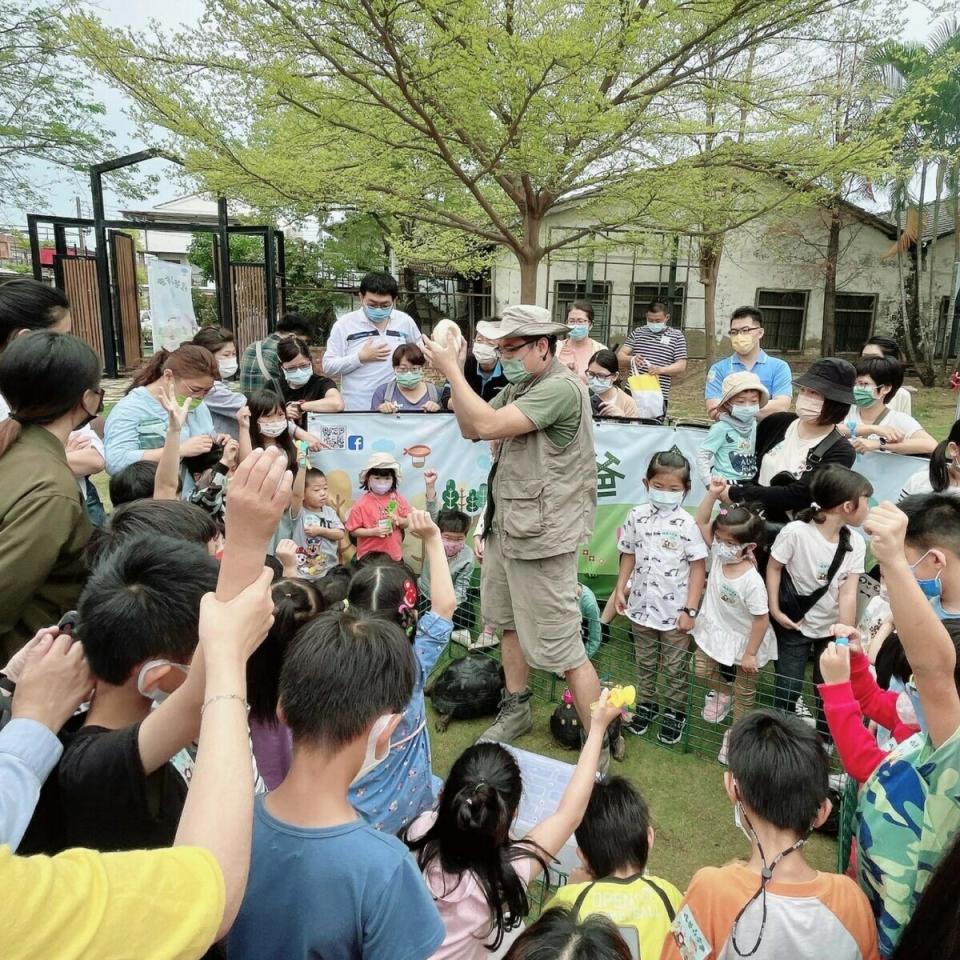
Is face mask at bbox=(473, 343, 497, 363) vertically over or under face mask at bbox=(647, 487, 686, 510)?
over

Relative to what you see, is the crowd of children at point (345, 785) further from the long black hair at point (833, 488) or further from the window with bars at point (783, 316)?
the window with bars at point (783, 316)

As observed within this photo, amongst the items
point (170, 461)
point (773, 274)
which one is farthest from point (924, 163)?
point (170, 461)

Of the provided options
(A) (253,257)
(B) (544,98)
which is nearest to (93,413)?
(B) (544,98)

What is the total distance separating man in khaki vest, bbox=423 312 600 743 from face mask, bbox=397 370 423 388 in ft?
5.50

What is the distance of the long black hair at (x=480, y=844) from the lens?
1.77m

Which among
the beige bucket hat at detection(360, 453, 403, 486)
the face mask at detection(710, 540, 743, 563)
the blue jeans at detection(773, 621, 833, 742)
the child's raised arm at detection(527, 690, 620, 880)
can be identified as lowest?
the blue jeans at detection(773, 621, 833, 742)

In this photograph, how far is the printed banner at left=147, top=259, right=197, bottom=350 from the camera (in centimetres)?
1123

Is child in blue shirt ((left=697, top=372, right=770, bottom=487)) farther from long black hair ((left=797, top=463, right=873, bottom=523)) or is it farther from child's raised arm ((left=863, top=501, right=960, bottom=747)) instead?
child's raised arm ((left=863, top=501, right=960, bottom=747))

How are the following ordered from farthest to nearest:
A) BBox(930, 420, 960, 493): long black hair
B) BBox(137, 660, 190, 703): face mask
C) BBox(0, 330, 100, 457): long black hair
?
BBox(930, 420, 960, 493): long black hair, BBox(0, 330, 100, 457): long black hair, BBox(137, 660, 190, 703): face mask

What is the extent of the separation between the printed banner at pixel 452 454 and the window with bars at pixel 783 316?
15.3 m

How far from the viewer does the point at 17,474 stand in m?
2.02

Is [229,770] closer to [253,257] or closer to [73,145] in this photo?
[73,145]

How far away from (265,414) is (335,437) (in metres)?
0.75

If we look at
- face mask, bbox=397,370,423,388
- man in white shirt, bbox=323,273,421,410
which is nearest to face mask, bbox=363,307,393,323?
man in white shirt, bbox=323,273,421,410
